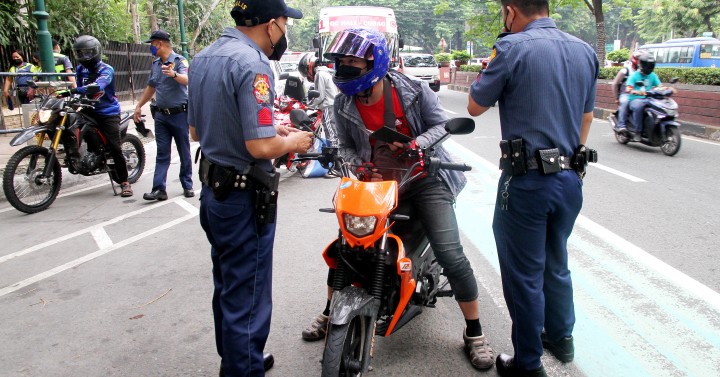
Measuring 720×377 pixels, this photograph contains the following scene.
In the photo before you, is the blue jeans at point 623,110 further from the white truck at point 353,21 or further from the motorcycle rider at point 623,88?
the white truck at point 353,21

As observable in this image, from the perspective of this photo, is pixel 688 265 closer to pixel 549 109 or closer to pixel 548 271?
pixel 548 271

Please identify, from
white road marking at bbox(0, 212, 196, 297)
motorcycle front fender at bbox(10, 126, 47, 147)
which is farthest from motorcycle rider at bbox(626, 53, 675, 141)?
motorcycle front fender at bbox(10, 126, 47, 147)

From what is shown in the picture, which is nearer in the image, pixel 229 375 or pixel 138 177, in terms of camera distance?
pixel 229 375

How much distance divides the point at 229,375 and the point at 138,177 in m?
6.21

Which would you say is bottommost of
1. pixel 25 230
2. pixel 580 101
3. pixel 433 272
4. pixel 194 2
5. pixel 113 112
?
pixel 25 230

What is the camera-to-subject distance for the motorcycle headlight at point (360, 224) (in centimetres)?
267

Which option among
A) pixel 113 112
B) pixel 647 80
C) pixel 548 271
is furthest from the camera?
pixel 647 80

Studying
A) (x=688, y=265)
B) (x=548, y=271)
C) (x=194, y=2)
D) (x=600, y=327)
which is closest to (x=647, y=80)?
(x=688, y=265)

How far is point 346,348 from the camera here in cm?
270

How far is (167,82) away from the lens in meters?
6.85

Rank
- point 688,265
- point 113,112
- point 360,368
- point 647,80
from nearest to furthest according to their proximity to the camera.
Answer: point 360,368 → point 688,265 → point 113,112 → point 647,80

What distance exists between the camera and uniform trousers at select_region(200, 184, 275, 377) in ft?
8.70

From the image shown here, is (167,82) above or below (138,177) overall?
above

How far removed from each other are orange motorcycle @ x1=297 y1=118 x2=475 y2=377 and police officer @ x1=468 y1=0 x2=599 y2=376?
0.81ft
